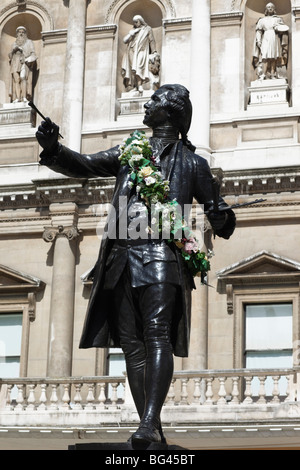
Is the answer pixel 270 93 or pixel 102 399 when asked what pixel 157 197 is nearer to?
pixel 102 399

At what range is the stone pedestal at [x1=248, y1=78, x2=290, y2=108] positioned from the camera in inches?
897

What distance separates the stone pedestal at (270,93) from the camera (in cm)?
2278

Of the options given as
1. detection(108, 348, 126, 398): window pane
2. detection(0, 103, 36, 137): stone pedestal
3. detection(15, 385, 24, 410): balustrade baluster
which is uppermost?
detection(0, 103, 36, 137): stone pedestal

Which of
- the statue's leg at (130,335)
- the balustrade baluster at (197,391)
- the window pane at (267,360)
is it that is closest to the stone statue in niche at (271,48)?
the window pane at (267,360)

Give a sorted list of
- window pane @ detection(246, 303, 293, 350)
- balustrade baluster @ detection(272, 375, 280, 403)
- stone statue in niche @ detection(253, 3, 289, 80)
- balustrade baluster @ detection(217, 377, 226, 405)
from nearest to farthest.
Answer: balustrade baluster @ detection(272, 375, 280, 403) < balustrade baluster @ detection(217, 377, 226, 405) < window pane @ detection(246, 303, 293, 350) < stone statue in niche @ detection(253, 3, 289, 80)

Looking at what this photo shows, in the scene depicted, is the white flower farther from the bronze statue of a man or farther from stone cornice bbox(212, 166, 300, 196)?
stone cornice bbox(212, 166, 300, 196)

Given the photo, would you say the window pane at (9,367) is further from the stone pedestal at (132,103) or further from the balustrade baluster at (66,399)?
Answer: the stone pedestal at (132,103)

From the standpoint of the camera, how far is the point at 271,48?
2316 centimetres

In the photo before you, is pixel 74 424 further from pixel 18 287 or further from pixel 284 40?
pixel 284 40

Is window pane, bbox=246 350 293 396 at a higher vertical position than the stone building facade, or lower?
lower

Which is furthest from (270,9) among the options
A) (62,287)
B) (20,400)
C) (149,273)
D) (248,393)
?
(149,273)

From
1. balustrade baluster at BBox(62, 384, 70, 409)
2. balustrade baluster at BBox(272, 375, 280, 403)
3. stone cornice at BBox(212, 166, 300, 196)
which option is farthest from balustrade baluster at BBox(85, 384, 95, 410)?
stone cornice at BBox(212, 166, 300, 196)

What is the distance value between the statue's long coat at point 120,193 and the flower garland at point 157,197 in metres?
0.07

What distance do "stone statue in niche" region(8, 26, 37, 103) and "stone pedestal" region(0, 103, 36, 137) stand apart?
20cm
